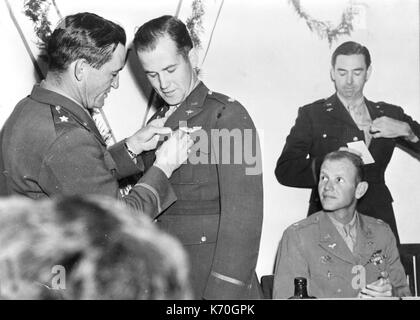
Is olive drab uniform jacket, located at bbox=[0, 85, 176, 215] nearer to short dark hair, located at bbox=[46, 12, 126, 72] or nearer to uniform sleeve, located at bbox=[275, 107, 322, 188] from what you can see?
short dark hair, located at bbox=[46, 12, 126, 72]

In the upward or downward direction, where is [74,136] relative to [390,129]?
downward

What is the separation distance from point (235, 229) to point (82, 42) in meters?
0.58

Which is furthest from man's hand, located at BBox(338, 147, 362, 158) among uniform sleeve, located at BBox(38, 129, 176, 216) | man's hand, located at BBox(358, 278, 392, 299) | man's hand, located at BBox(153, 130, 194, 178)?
uniform sleeve, located at BBox(38, 129, 176, 216)

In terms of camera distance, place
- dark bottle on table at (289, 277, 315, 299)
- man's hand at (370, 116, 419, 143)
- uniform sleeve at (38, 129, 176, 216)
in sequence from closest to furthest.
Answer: uniform sleeve at (38, 129, 176, 216) < dark bottle on table at (289, 277, 315, 299) < man's hand at (370, 116, 419, 143)

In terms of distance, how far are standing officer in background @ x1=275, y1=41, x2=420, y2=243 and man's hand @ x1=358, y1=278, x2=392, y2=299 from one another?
0.18 m

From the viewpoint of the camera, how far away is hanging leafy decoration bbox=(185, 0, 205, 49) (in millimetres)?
1755

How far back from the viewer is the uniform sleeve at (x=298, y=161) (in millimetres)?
1805

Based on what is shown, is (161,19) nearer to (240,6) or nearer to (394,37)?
(240,6)

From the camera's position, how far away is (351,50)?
5.99ft

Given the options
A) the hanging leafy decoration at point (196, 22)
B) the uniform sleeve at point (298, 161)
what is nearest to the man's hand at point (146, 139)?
the hanging leafy decoration at point (196, 22)

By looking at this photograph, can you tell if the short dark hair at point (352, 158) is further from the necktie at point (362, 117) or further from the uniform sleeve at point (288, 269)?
the uniform sleeve at point (288, 269)

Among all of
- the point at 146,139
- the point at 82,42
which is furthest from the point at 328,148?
the point at 82,42

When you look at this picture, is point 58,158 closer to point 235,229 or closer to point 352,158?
point 235,229

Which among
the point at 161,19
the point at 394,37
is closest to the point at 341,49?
the point at 394,37
